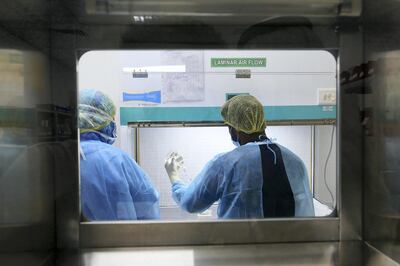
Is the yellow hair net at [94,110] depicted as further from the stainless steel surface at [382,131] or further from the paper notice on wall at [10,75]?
the stainless steel surface at [382,131]

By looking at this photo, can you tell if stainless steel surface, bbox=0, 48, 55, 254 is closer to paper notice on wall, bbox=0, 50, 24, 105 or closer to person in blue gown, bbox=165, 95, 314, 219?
paper notice on wall, bbox=0, 50, 24, 105

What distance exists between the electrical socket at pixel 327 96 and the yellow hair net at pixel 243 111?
0.21 metres

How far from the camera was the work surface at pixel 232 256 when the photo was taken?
4.13 ft

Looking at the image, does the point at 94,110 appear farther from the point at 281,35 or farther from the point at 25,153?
the point at 281,35

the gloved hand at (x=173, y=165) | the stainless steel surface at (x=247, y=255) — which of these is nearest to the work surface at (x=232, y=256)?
the stainless steel surface at (x=247, y=255)

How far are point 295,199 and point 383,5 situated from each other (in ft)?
2.39

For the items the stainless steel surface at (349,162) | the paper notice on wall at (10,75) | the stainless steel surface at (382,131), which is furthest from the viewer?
the stainless steel surface at (349,162)

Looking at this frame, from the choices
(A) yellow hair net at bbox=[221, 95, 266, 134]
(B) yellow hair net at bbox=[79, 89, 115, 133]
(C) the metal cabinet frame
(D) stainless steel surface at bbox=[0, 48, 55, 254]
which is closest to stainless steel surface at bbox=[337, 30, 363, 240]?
(C) the metal cabinet frame

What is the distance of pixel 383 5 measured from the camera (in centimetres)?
127

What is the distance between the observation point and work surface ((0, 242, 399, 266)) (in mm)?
1258

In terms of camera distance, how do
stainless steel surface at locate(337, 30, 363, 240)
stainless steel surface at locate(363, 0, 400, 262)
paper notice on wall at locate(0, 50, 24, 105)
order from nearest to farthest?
1. paper notice on wall at locate(0, 50, 24, 105)
2. stainless steel surface at locate(363, 0, 400, 262)
3. stainless steel surface at locate(337, 30, 363, 240)

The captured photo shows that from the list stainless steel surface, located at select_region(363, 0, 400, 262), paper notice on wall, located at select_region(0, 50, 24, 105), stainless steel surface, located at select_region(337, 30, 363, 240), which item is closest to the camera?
paper notice on wall, located at select_region(0, 50, 24, 105)

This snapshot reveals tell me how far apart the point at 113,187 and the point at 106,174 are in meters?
0.06

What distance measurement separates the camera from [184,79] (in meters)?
1.36
